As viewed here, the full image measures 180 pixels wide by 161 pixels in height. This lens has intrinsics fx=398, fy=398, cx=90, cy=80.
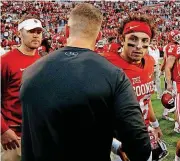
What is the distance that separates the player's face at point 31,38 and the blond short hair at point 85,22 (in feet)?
6.40

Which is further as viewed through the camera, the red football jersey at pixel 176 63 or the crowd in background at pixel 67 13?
the crowd in background at pixel 67 13

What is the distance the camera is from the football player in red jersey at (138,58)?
3.47 meters

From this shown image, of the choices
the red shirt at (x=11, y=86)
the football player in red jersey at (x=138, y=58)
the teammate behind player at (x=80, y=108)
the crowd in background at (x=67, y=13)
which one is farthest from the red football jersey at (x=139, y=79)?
the crowd in background at (x=67, y=13)

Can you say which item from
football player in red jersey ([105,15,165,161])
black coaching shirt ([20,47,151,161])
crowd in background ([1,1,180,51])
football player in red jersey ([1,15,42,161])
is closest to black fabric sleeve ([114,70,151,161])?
black coaching shirt ([20,47,151,161])

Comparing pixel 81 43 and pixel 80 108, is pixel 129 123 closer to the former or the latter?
pixel 80 108

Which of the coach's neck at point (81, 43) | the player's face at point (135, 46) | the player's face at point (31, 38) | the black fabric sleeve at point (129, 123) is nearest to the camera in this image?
the black fabric sleeve at point (129, 123)

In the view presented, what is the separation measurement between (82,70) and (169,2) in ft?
159

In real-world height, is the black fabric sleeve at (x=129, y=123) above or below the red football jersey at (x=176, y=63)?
above

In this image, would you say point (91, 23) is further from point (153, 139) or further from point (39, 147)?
point (153, 139)

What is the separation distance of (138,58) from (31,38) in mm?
1281

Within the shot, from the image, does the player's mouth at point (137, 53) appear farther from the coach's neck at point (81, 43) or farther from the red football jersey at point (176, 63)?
the red football jersey at point (176, 63)

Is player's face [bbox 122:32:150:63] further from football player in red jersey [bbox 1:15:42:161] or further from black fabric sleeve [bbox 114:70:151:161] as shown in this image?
black fabric sleeve [bbox 114:70:151:161]

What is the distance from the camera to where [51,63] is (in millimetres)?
2090

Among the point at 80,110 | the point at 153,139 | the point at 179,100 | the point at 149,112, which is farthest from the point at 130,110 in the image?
the point at 179,100
